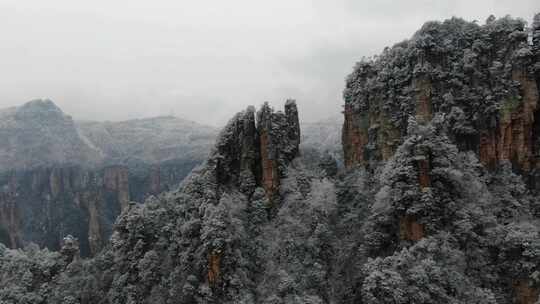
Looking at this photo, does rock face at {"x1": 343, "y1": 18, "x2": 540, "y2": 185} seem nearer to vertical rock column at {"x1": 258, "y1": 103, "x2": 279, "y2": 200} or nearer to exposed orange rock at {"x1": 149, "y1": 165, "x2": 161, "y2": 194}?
vertical rock column at {"x1": 258, "y1": 103, "x2": 279, "y2": 200}

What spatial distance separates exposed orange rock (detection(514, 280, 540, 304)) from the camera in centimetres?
3266

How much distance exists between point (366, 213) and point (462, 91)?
Result: 1485 cm

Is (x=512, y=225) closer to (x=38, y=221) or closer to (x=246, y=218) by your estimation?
(x=246, y=218)

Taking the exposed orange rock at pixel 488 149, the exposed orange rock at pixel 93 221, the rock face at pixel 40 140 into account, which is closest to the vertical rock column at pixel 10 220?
the rock face at pixel 40 140

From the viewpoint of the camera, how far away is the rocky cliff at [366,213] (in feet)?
113

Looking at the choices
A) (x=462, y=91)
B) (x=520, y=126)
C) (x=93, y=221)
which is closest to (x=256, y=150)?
(x=462, y=91)

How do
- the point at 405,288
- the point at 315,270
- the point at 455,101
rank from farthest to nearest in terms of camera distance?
the point at 455,101
the point at 315,270
the point at 405,288

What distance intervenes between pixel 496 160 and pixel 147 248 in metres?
36.0

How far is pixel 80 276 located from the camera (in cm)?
5106

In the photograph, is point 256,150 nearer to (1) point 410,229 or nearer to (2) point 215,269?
(2) point 215,269

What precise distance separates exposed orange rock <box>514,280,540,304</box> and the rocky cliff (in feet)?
0.25

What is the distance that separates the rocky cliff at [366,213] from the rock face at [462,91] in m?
0.13

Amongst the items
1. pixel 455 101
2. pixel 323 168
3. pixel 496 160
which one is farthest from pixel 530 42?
pixel 323 168

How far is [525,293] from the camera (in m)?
33.0
